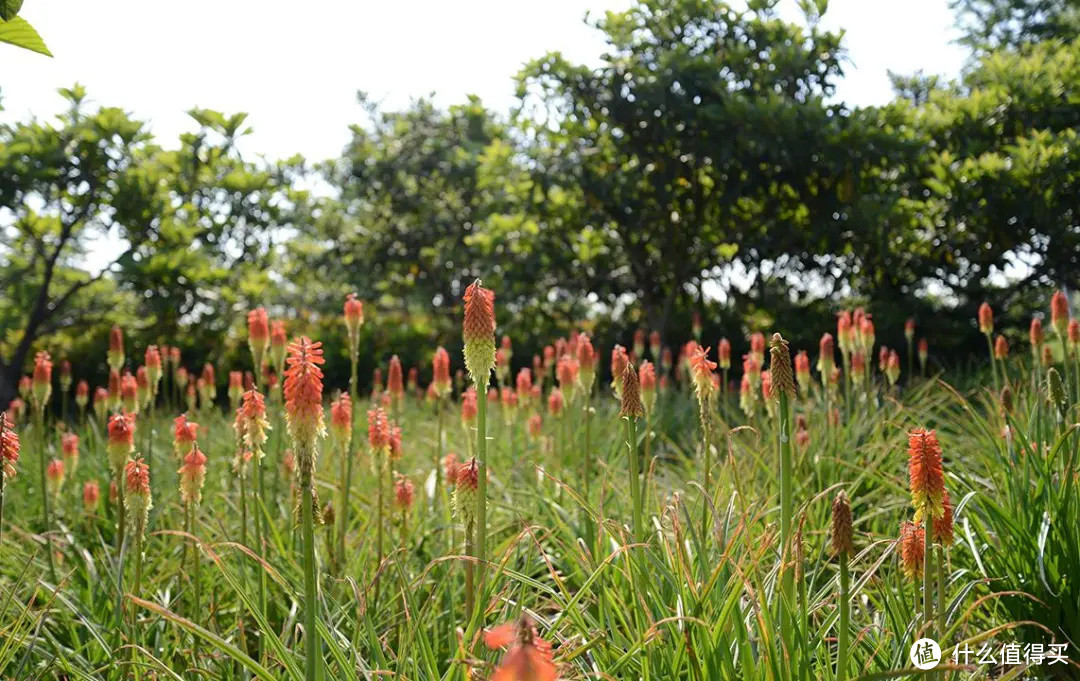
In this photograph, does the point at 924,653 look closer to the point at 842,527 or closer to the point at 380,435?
the point at 842,527

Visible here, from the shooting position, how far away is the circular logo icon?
1802mm

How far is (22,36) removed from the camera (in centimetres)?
163

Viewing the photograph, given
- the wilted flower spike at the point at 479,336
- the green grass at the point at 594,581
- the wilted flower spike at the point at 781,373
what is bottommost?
the green grass at the point at 594,581

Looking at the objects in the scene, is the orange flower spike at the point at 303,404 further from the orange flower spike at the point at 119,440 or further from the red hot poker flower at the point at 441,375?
the red hot poker flower at the point at 441,375

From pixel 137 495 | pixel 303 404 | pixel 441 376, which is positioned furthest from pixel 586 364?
pixel 303 404

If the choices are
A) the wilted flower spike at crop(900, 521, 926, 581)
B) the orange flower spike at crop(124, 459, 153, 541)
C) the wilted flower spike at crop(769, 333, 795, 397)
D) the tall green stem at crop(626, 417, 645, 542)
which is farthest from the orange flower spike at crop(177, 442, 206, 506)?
the wilted flower spike at crop(900, 521, 926, 581)

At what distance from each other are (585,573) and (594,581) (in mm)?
137

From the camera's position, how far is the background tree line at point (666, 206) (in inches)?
375

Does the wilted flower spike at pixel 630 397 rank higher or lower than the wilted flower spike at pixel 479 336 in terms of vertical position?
lower

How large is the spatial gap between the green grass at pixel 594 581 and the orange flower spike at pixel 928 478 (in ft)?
0.85

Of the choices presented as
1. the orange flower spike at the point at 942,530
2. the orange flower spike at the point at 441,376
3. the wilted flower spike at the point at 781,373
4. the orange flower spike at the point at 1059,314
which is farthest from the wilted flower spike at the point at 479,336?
the orange flower spike at the point at 1059,314

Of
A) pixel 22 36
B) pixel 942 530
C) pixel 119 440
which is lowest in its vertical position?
pixel 942 530

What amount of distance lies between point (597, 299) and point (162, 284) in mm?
5876

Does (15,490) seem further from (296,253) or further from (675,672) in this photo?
(296,253)
